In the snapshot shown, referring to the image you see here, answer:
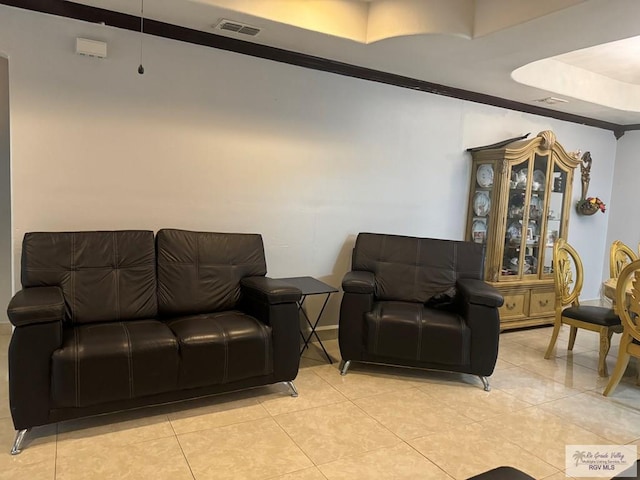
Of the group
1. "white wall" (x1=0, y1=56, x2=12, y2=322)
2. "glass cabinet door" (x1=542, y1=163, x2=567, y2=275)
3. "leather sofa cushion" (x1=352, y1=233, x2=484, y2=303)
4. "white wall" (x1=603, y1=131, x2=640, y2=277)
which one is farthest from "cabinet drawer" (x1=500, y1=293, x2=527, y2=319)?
"white wall" (x1=0, y1=56, x2=12, y2=322)

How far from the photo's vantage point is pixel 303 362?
3.42m

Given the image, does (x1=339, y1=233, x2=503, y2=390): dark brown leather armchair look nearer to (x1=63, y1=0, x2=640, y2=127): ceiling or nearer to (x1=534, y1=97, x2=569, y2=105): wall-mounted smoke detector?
(x1=63, y1=0, x2=640, y2=127): ceiling

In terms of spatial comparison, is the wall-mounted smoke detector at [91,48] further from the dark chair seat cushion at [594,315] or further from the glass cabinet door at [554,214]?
the glass cabinet door at [554,214]

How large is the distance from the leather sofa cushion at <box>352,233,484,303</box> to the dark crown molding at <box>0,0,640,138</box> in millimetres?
1404

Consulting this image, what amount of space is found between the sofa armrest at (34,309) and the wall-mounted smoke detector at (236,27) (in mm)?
1959

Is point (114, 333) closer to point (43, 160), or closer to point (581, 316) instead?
point (43, 160)

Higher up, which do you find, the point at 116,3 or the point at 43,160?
the point at 116,3

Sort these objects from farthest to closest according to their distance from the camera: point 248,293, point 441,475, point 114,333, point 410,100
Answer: point 410,100, point 248,293, point 114,333, point 441,475

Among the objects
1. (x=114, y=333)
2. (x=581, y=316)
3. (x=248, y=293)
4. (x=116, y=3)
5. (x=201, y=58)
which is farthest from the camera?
(x=581, y=316)

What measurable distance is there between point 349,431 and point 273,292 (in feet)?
2.94

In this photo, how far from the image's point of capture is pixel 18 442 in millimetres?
2152

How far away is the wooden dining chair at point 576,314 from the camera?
3.42m

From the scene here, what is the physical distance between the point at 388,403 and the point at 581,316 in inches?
71.6

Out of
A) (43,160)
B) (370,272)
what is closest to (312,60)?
(370,272)
